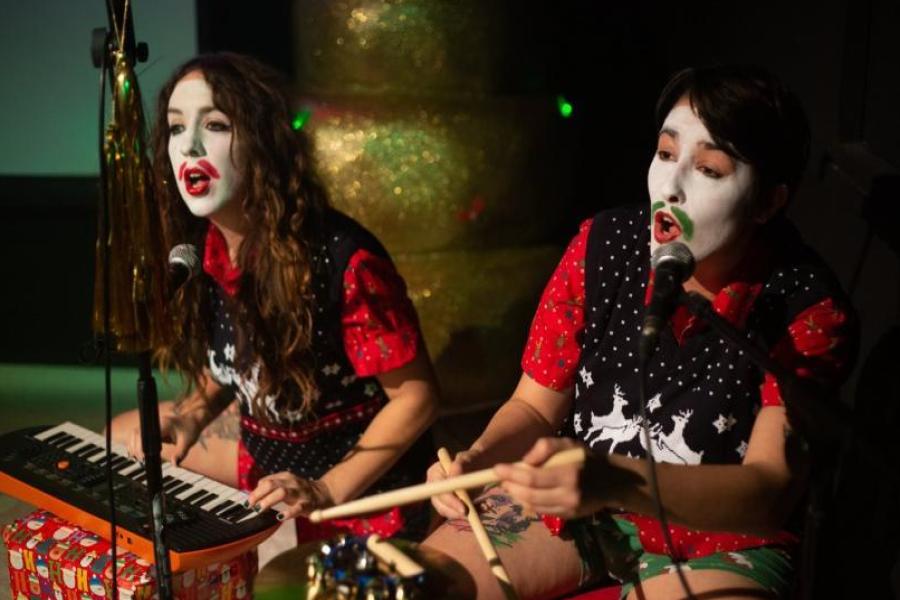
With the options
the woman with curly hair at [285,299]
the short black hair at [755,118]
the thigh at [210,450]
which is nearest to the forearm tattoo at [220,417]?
the thigh at [210,450]

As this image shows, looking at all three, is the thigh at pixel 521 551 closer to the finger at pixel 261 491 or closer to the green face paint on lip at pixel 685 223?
the finger at pixel 261 491

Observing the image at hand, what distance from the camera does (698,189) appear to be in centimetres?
177

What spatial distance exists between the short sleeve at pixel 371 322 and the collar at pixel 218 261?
0.29 metres

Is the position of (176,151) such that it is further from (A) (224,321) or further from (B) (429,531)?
(B) (429,531)

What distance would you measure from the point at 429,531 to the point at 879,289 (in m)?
1.11

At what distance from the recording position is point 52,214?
473 centimetres

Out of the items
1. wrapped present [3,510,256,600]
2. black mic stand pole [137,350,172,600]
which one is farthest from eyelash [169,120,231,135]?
wrapped present [3,510,256,600]

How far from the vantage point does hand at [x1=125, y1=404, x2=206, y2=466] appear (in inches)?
97.3

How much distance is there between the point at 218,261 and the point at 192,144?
0.30 meters

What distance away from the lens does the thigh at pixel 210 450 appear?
8.61 feet

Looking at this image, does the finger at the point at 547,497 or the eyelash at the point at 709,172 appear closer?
the finger at the point at 547,497

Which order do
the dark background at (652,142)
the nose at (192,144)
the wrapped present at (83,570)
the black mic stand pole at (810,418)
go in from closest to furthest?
1. the black mic stand pole at (810,418)
2. the dark background at (652,142)
3. the wrapped present at (83,570)
4. the nose at (192,144)

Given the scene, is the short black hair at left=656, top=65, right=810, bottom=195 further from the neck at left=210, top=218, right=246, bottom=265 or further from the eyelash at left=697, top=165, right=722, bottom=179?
the neck at left=210, top=218, right=246, bottom=265

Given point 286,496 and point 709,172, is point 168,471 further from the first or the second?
point 709,172
